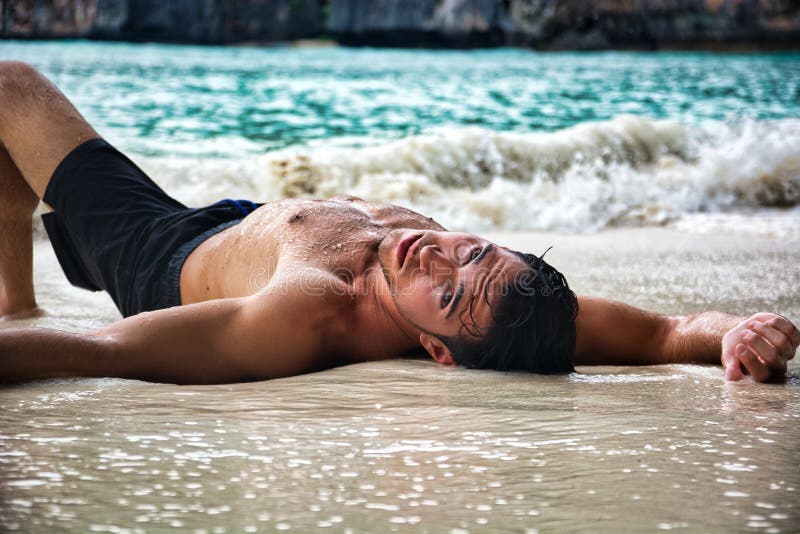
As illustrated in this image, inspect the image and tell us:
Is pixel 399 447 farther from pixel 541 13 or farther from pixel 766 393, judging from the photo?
pixel 541 13

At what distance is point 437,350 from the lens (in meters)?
1.90

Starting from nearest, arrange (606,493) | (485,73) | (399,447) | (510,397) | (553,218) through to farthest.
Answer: (606,493) → (399,447) → (510,397) → (553,218) → (485,73)

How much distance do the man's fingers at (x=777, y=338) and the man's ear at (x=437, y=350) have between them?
0.61 metres

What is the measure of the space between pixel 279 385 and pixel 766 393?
90 cm

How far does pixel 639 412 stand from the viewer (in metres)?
1.51

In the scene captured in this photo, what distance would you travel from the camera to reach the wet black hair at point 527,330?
1771 millimetres

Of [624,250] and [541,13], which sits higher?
[541,13]

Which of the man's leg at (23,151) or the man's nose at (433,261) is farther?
the man's leg at (23,151)

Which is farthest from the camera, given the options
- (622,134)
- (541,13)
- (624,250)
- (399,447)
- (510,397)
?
(541,13)

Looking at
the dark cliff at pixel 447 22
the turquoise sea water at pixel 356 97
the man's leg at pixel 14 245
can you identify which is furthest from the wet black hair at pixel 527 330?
the dark cliff at pixel 447 22

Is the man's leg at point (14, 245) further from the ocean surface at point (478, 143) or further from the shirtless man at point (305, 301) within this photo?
the ocean surface at point (478, 143)

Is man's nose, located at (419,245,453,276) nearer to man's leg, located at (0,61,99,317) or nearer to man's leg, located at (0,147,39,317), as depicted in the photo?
man's leg, located at (0,61,99,317)

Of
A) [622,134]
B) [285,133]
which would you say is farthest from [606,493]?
[285,133]

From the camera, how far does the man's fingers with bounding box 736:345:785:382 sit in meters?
1.78
